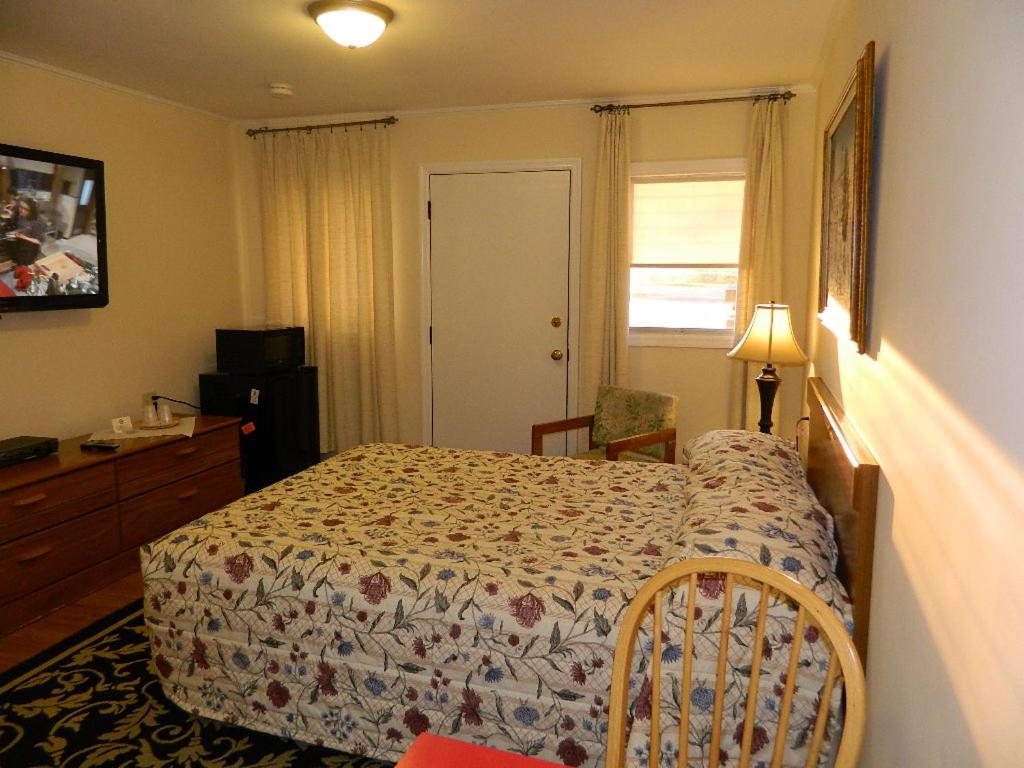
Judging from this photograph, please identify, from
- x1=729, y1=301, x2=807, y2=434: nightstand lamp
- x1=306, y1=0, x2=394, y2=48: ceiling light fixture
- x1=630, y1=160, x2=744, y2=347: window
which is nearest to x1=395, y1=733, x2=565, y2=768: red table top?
x1=729, y1=301, x2=807, y2=434: nightstand lamp

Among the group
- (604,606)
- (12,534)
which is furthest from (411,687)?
(12,534)

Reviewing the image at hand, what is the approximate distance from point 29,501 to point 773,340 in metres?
3.45

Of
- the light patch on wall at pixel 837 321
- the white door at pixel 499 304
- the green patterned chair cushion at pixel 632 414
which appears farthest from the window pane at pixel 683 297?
the light patch on wall at pixel 837 321

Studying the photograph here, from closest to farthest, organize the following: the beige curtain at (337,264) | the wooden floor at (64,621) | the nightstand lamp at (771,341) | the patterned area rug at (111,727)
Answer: the patterned area rug at (111,727) < the wooden floor at (64,621) < the nightstand lamp at (771,341) < the beige curtain at (337,264)

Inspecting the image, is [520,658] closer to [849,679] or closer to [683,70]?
[849,679]

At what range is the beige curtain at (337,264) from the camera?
5109 millimetres

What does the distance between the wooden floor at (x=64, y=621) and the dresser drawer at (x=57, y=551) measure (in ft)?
0.50

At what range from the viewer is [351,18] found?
302 cm

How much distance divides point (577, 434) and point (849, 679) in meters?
3.79

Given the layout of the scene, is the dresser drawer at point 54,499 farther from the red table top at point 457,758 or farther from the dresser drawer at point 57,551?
the red table top at point 457,758

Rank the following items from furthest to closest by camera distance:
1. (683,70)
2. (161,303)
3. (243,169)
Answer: (243,169)
(161,303)
(683,70)

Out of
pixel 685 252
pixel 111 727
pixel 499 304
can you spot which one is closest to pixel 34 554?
pixel 111 727

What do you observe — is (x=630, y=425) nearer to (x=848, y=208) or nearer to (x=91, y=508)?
(x=848, y=208)

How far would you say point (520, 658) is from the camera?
2.08 m
